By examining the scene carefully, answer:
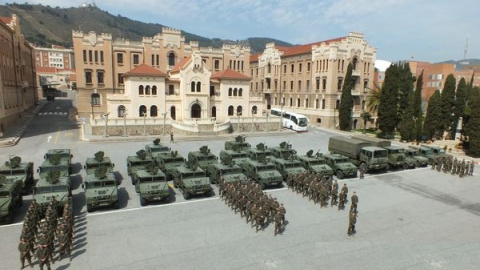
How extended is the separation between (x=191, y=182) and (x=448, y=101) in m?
38.1

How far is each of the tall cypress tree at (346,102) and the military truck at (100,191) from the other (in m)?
Answer: 42.1

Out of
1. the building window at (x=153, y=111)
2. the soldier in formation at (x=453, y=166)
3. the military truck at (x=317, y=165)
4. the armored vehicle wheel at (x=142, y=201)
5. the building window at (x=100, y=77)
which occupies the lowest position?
the armored vehicle wheel at (x=142, y=201)

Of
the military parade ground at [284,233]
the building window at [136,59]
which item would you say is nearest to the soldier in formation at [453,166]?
the military parade ground at [284,233]

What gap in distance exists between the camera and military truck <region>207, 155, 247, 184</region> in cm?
2089

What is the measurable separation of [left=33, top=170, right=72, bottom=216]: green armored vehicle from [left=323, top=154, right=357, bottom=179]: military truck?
59.7 feet

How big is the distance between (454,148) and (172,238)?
38461 mm

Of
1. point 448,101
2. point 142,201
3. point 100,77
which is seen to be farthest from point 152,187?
point 100,77

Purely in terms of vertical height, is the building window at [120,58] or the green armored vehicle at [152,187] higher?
the building window at [120,58]

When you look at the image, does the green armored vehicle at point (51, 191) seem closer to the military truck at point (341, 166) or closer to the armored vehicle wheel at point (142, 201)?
the armored vehicle wheel at point (142, 201)

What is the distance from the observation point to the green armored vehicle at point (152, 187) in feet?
59.3

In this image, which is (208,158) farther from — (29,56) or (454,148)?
(29,56)

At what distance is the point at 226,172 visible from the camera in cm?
2155

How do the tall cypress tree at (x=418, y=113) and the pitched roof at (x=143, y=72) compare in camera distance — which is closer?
the tall cypress tree at (x=418, y=113)

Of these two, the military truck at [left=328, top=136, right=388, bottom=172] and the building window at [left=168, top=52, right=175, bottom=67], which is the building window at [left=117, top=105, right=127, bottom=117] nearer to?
the building window at [left=168, top=52, right=175, bottom=67]
